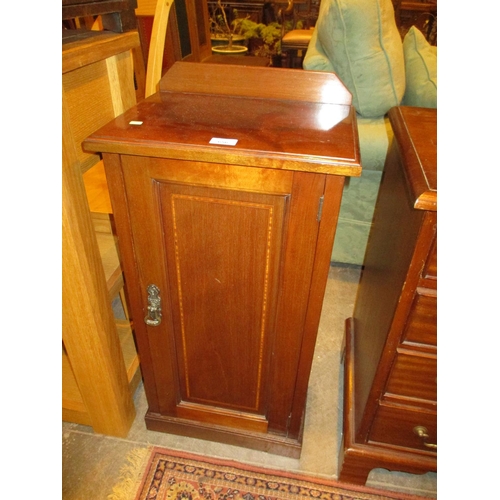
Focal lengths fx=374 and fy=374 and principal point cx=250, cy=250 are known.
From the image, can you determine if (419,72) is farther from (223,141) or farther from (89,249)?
(89,249)

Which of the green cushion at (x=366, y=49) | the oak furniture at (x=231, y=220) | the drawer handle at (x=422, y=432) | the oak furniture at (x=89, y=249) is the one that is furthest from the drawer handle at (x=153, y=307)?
the green cushion at (x=366, y=49)

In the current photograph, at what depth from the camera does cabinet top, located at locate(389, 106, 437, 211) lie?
2.06ft

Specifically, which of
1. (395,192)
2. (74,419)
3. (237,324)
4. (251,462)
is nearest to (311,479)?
(251,462)

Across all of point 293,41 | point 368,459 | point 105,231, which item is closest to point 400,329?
point 368,459

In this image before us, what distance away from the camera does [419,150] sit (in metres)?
0.77

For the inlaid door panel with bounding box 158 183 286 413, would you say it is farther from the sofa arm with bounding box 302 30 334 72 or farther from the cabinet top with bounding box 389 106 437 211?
the sofa arm with bounding box 302 30 334 72

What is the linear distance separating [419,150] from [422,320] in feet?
1.15

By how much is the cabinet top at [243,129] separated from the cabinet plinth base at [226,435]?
866 mm

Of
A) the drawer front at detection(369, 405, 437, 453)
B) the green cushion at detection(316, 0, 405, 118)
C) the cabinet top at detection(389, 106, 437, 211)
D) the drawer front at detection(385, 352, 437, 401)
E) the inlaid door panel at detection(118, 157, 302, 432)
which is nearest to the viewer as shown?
the cabinet top at detection(389, 106, 437, 211)

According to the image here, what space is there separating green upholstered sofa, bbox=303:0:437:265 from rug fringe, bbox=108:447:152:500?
4.02 ft

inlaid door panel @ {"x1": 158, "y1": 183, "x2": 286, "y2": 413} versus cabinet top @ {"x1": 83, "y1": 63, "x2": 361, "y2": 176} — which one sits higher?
cabinet top @ {"x1": 83, "y1": 63, "x2": 361, "y2": 176}

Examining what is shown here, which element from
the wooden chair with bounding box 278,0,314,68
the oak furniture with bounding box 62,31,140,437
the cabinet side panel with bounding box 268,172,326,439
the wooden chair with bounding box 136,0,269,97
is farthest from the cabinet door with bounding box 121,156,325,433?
the wooden chair with bounding box 278,0,314,68

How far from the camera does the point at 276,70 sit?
88 cm

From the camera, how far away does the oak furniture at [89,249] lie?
780 millimetres
